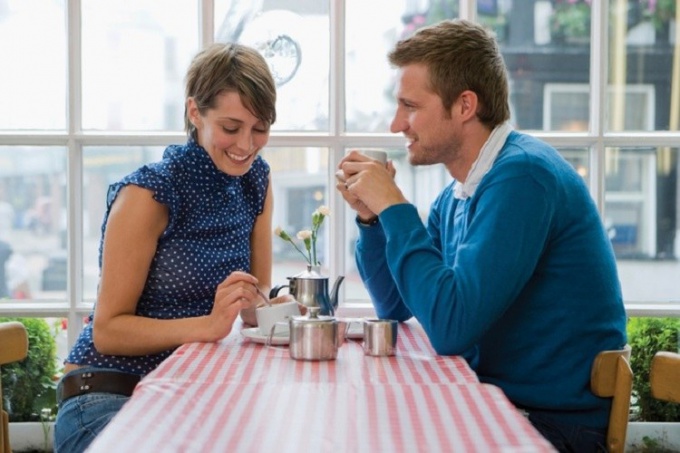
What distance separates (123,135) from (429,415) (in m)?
2.01

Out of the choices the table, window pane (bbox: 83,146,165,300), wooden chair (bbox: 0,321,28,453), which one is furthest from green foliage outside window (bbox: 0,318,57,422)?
the table

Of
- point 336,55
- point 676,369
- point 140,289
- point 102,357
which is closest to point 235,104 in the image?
point 140,289

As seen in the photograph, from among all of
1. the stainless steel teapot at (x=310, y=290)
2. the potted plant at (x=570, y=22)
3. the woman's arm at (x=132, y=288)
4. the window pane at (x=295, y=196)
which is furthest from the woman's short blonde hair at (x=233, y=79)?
the potted plant at (x=570, y=22)

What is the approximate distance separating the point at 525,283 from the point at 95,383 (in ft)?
2.90

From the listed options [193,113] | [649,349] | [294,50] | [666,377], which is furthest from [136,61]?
[666,377]

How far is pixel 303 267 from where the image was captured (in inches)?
131

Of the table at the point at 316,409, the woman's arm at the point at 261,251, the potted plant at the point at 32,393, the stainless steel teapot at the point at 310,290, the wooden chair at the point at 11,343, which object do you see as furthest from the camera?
the potted plant at the point at 32,393

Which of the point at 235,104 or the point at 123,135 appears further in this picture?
the point at 123,135

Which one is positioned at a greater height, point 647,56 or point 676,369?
point 647,56

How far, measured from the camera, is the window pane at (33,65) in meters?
3.28

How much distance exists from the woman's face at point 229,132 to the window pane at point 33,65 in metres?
0.94

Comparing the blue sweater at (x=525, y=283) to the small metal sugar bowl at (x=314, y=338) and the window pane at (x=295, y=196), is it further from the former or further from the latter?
the window pane at (x=295, y=196)

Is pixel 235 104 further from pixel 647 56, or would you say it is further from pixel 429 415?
pixel 647 56

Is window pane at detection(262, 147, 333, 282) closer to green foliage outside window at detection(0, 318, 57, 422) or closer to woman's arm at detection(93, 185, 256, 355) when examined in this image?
green foliage outside window at detection(0, 318, 57, 422)
